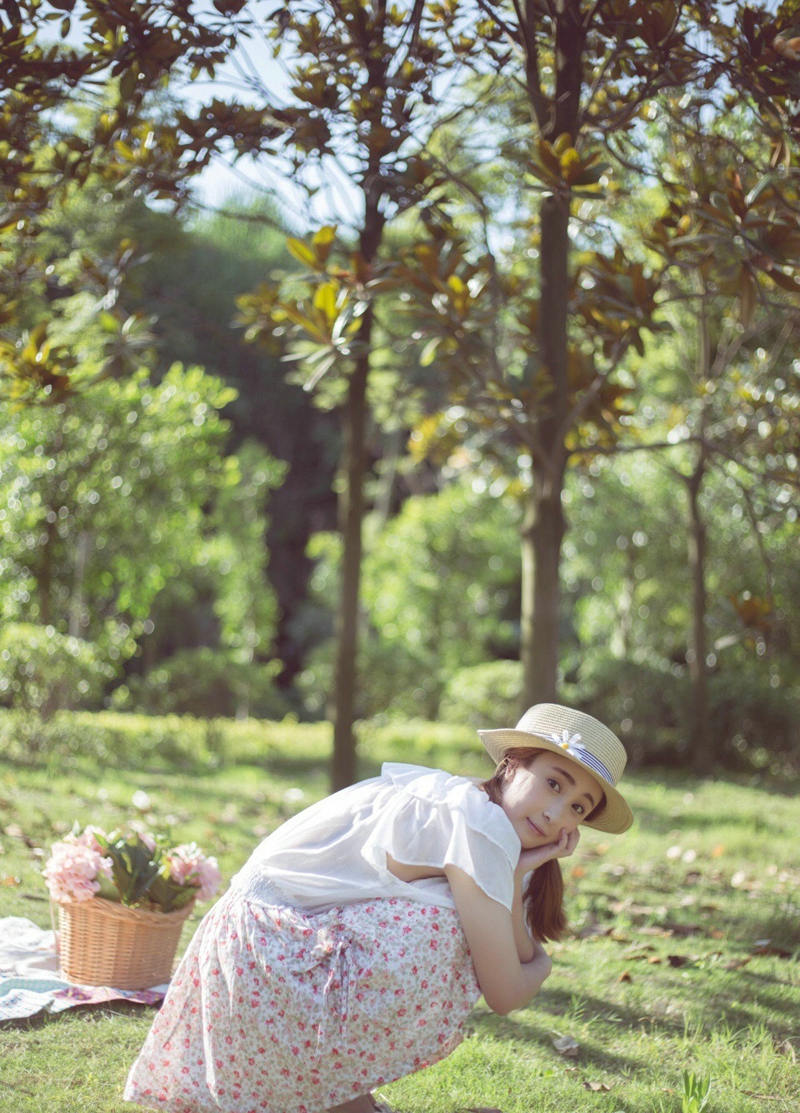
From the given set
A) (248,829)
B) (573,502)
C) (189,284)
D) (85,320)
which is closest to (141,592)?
(85,320)

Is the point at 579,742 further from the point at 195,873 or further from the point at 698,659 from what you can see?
the point at 698,659

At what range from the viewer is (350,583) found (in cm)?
662

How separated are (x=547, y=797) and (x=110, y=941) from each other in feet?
4.93

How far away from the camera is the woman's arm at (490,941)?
7.10 feet

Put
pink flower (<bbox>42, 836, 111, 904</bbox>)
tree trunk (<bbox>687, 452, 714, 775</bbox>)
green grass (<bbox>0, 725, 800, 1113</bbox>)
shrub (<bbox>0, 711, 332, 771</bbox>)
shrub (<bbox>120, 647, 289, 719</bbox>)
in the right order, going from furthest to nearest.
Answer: shrub (<bbox>120, 647, 289, 719</bbox>), tree trunk (<bbox>687, 452, 714, 775</bbox>), shrub (<bbox>0, 711, 332, 771</bbox>), pink flower (<bbox>42, 836, 111, 904</bbox>), green grass (<bbox>0, 725, 800, 1113</bbox>)

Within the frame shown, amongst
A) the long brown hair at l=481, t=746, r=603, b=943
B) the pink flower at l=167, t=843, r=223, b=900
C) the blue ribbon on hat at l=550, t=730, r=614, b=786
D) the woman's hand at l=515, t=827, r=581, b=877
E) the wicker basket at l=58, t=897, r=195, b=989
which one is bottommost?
the wicker basket at l=58, t=897, r=195, b=989

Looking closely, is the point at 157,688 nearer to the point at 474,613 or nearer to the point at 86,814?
the point at 474,613

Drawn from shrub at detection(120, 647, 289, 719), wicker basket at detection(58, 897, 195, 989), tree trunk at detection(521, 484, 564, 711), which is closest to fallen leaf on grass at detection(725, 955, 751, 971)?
tree trunk at detection(521, 484, 564, 711)

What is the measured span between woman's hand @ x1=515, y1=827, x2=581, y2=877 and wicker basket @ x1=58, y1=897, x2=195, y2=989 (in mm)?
1307

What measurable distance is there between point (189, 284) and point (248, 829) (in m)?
16.9

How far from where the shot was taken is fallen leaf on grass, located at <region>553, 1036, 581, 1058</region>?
2.94m

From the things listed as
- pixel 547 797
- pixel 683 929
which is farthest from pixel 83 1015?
pixel 683 929

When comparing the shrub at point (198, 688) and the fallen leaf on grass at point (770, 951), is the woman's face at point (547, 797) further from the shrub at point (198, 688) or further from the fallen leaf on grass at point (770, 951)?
the shrub at point (198, 688)

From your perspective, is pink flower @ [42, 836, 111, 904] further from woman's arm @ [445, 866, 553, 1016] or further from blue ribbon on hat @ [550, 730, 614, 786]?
blue ribbon on hat @ [550, 730, 614, 786]
